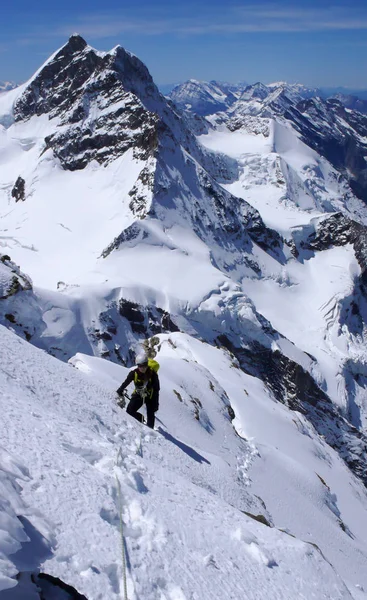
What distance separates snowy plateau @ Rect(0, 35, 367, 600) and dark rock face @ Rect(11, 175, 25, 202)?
0.54 m

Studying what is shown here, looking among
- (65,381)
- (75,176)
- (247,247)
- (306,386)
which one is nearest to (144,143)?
(75,176)

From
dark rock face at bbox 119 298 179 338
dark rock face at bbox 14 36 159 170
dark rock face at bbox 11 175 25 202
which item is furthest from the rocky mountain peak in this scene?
dark rock face at bbox 119 298 179 338

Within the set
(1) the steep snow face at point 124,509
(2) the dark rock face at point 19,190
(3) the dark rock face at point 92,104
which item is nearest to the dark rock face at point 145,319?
(3) the dark rock face at point 92,104

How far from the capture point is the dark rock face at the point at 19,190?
3558 inches

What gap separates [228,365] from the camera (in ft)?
117

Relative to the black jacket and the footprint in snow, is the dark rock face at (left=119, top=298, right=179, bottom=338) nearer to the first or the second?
the black jacket

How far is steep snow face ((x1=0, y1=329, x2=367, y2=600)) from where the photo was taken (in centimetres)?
574

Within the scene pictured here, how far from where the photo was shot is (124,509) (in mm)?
7242

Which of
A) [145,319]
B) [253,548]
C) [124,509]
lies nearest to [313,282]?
[145,319]

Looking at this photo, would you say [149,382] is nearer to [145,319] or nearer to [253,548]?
[253,548]

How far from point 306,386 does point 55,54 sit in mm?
104868

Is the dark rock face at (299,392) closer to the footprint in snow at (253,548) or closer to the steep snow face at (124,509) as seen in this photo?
the steep snow face at (124,509)

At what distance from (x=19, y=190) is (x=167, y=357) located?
7513cm

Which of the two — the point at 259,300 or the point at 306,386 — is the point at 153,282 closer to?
the point at 306,386
